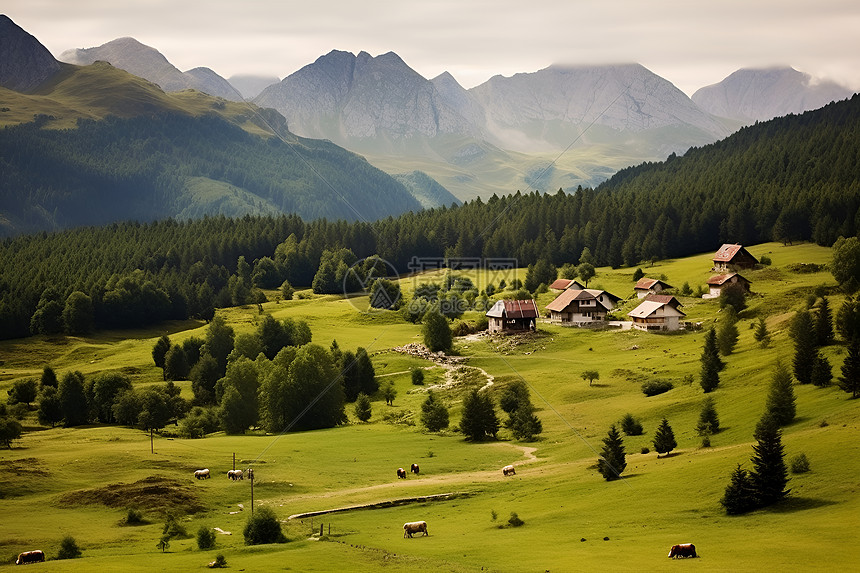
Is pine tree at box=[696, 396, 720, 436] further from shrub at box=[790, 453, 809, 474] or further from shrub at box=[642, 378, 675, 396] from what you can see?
shrub at box=[642, 378, 675, 396]

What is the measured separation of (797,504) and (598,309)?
8495 centimetres

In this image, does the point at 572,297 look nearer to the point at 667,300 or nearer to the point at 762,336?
the point at 667,300

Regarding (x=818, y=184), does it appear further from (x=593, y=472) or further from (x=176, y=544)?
(x=176, y=544)

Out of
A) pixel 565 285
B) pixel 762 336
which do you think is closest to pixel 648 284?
pixel 565 285

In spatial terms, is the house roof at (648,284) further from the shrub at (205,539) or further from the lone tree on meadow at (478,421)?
the shrub at (205,539)

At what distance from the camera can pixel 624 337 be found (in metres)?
116

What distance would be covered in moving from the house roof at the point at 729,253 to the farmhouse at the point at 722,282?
47.1ft

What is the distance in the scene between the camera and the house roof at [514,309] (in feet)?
412

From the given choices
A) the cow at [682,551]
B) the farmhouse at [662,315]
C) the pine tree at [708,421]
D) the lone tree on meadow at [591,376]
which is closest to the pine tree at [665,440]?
the pine tree at [708,421]

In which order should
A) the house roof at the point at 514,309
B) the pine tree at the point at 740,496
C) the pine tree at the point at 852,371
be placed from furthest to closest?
1. the house roof at the point at 514,309
2. the pine tree at the point at 852,371
3. the pine tree at the point at 740,496

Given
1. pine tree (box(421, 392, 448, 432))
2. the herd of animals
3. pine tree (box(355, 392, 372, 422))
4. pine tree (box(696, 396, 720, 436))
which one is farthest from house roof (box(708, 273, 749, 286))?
the herd of animals

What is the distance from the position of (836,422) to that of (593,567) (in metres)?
26.3

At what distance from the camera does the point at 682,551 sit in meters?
40.1

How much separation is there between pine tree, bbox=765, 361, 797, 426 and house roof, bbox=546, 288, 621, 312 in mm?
68433
